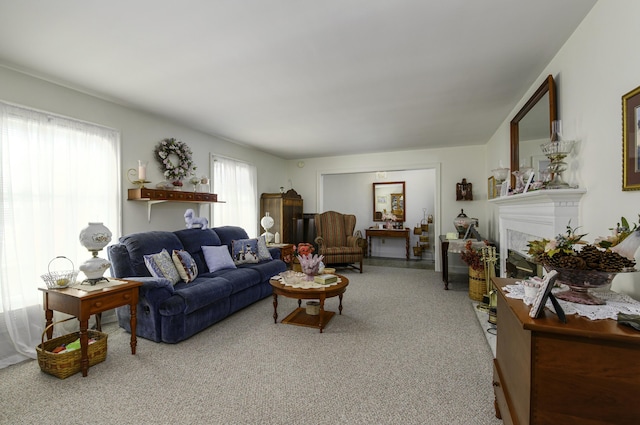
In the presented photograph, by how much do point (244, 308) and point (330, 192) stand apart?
5.09 m

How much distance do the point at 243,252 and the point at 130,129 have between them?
6.79ft

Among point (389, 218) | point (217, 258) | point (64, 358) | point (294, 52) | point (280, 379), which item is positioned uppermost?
point (294, 52)

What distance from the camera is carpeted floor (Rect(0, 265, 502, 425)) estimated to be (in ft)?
5.83

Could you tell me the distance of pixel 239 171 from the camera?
539 cm

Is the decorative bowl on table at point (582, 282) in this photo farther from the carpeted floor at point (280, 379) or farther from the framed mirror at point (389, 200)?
the framed mirror at point (389, 200)

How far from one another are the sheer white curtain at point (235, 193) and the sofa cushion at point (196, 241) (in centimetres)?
83

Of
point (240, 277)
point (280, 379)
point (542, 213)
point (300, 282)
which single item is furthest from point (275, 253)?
point (542, 213)

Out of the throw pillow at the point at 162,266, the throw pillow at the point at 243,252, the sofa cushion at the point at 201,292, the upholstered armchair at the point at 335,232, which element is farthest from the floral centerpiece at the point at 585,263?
the upholstered armchair at the point at 335,232

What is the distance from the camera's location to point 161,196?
3602 millimetres

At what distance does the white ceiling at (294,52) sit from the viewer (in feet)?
5.96

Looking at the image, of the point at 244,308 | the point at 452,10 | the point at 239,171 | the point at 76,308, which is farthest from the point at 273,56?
the point at 239,171

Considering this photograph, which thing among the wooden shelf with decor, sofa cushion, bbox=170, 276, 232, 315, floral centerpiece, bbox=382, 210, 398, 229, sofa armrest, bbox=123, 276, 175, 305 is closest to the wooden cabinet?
the wooden shelf with decor

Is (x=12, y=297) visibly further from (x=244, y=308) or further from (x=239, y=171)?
(x=239, y=171)

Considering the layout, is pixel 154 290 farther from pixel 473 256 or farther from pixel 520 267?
pixel 473 256
